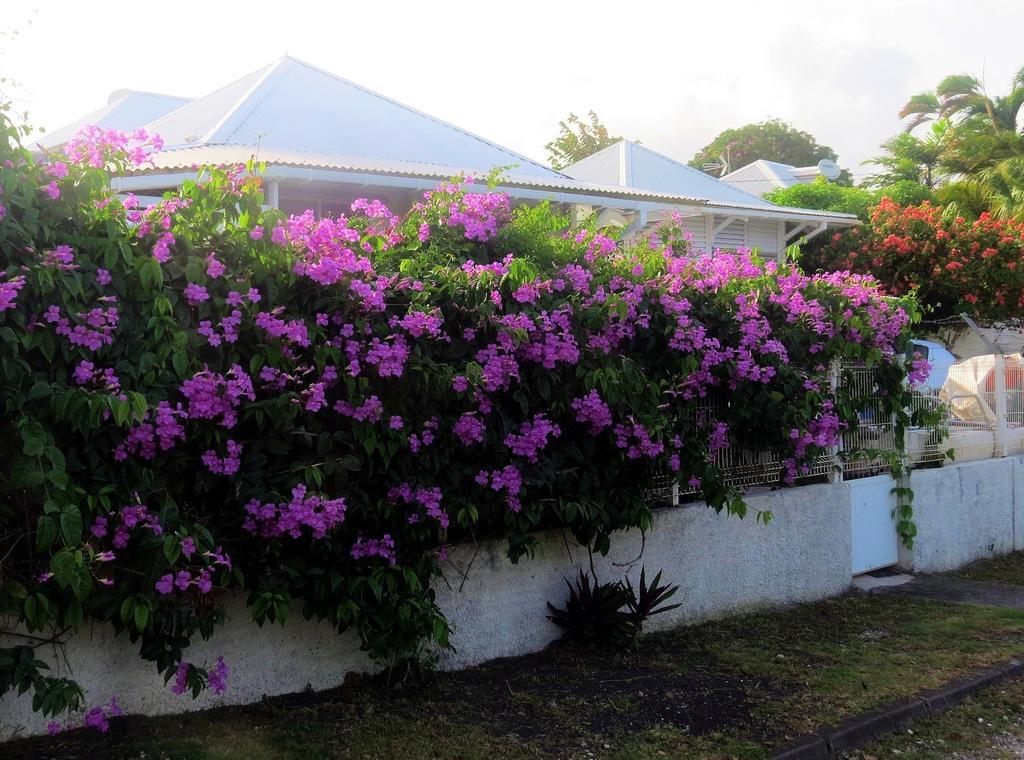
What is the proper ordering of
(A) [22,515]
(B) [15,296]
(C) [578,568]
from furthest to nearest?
1. (C) [578,568]
2. (A) [22,515]
3. (B) [15,296]

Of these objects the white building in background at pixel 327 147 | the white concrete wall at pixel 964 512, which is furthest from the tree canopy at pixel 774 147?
the white concrete wall at pixel 964 512

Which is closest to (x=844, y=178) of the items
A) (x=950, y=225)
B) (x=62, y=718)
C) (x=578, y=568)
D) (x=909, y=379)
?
(x=950, y=225)

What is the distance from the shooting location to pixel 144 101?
16.2 m

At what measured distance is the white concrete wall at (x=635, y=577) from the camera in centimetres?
450

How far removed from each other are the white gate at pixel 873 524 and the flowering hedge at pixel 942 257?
1190cm

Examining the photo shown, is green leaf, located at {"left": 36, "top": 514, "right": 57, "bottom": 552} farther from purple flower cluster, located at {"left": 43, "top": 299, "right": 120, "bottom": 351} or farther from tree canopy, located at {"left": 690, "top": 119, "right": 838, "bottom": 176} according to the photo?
tree canopy, located at {"left": 690, "top": 119, "right": 838, "bottom": 176}

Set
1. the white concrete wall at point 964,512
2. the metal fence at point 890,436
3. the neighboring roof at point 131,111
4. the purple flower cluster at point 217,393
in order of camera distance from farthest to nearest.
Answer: the neighboring roof at point 131,111 → the white concrete wall at point 964,512 → the metal fence at point 890,436 → the purple flower cluster at point 217,393

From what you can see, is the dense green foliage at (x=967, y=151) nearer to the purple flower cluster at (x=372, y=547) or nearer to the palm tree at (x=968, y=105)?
the palm tree at (x=968, y=105)

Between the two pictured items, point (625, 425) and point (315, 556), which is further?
point (625, 425)

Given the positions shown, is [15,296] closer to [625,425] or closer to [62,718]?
[62,718]

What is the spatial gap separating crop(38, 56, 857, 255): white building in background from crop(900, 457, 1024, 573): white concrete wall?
163 inches

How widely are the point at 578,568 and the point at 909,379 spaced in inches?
145

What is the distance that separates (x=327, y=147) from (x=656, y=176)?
29.3 feet

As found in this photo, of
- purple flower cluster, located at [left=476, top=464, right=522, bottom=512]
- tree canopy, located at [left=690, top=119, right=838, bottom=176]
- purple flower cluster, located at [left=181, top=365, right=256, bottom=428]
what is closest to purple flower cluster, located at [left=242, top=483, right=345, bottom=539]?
purple flower cluster, located at [left=181, top=365, right=256, bottom=428]
